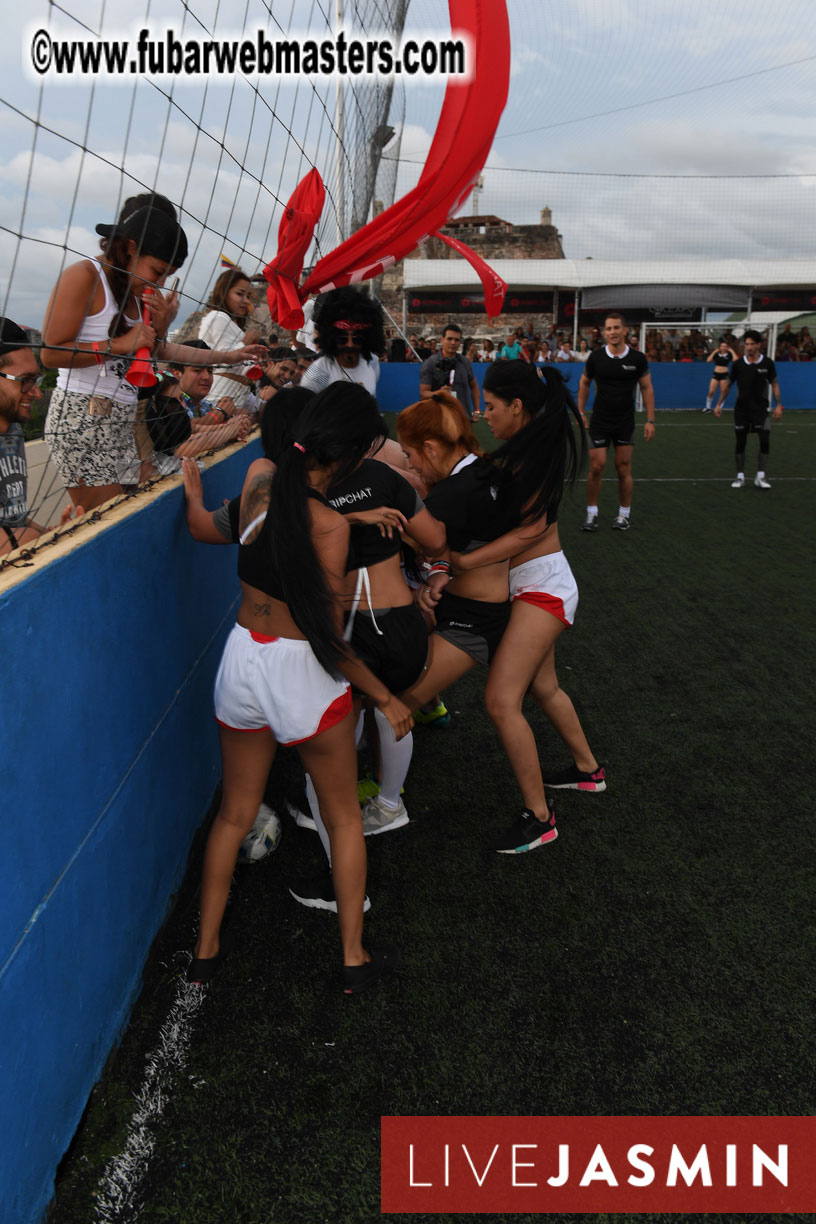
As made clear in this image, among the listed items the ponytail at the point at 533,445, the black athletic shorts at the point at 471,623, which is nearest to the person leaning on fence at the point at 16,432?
the black athletic shorts at the point at 471,623

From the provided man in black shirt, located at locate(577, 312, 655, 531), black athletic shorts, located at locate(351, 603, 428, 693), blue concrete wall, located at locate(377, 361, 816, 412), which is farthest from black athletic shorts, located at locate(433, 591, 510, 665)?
blue concrete wall, located at locate(377, 361, 816, 412)

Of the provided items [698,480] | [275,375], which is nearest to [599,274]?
[698,480]

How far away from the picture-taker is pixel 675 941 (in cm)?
231

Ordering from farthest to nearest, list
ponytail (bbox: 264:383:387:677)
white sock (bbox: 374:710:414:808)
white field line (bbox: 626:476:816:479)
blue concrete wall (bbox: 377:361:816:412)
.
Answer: blue concrete wall (bbox: 377:361:816:412) < white field line (bbox: 626:476:816:479) < white sock (bbox: 374:710:414:808) < ponytail (bbox: 264:383:387:677)

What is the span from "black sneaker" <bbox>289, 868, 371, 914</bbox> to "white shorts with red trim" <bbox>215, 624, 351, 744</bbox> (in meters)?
0.69

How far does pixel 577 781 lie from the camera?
10.3ft

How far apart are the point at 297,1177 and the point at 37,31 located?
2.40m

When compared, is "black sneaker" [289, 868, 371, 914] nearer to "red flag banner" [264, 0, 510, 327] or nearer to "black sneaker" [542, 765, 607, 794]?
"black sneaker" [542, 765, 607, 794]

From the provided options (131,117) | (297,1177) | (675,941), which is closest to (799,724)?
(675,941)

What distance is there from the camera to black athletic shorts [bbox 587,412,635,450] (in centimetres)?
708

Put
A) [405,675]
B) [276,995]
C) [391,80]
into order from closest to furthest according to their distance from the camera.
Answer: [276,995]
[405,675]
[391,80]

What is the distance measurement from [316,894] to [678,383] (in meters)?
19.7

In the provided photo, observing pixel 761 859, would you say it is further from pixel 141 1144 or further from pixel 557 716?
pixel 141 1144

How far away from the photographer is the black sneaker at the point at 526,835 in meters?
2.74
